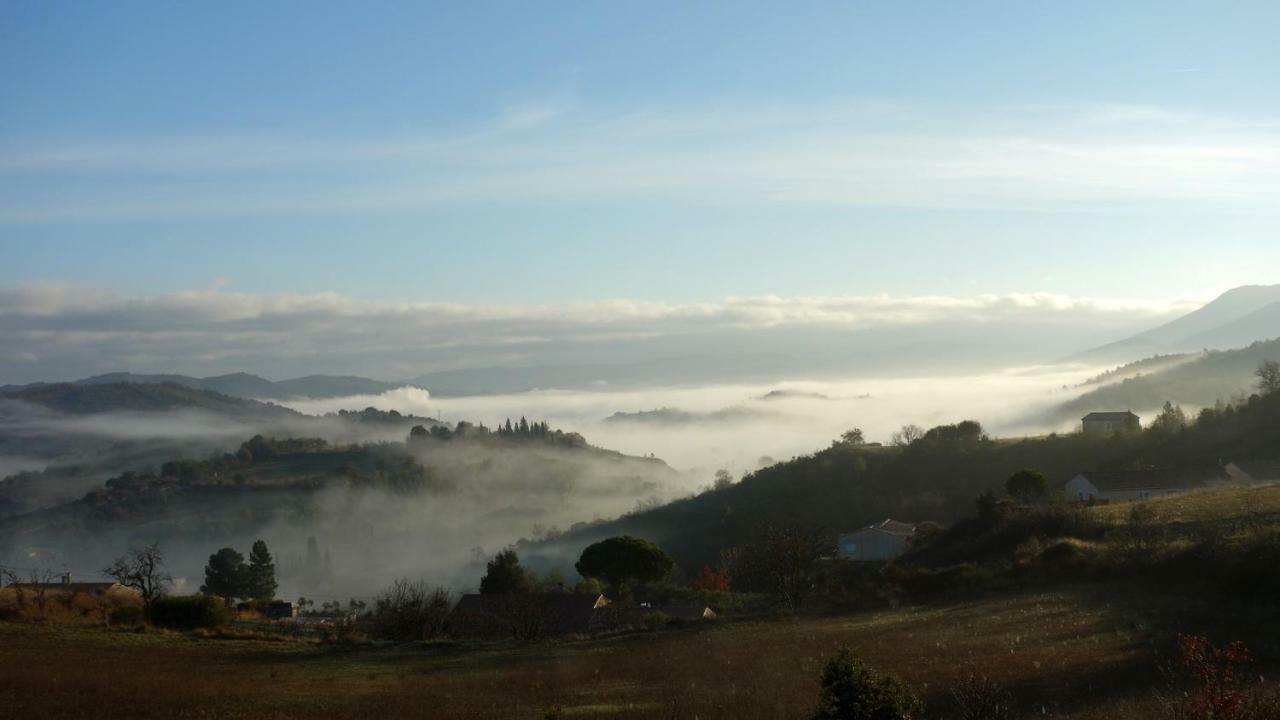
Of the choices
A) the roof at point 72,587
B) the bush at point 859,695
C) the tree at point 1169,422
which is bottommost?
the roof at point 72,587

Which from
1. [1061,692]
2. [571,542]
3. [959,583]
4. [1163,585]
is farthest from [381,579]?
[1061,692]

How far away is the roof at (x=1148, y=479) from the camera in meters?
65.5

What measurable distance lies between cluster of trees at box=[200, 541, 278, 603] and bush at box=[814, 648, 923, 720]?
8083 centimetres

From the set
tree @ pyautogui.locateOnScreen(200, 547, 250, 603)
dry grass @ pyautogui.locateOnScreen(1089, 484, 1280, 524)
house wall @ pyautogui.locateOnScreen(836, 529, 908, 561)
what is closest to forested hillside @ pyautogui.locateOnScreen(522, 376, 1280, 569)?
house wall @ pyautogui.locateOnScreen(836, 529, 908, 561)

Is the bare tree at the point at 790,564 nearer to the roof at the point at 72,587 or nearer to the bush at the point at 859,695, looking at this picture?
the bush at the point at 859,695

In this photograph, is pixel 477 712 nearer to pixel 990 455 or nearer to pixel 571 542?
pixel 990 455

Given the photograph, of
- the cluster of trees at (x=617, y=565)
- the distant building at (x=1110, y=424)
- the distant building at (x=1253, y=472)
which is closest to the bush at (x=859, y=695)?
the cluster of trees at (x=617, y=565)

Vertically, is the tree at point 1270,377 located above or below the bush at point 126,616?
above

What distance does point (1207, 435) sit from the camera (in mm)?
81062

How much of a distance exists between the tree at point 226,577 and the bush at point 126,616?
153 ft

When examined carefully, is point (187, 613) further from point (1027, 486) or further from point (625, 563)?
point (1027, 486)


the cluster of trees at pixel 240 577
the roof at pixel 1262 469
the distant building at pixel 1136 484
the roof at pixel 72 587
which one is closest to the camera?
the roof at pixel 72 587

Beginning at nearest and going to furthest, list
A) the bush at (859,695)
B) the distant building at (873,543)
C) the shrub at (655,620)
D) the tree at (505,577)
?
the bush at (859,695) < the shrub at (655,620) < the tree at (505,577) < the distant building at (873,543)

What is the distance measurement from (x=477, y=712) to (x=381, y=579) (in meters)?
122
